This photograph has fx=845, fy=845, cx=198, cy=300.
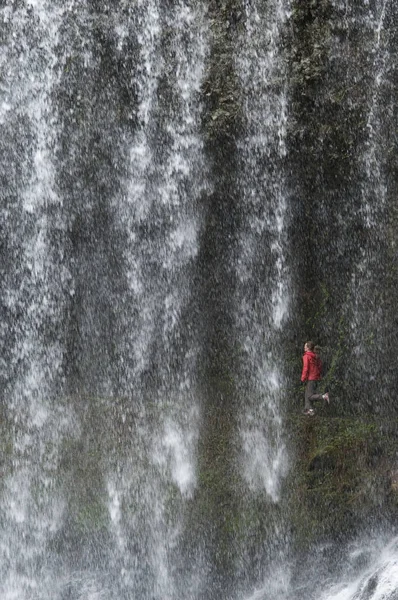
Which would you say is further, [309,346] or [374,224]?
[374,224]

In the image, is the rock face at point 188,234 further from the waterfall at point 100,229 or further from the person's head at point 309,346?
the person's head at point 309,346

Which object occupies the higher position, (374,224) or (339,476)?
(374,224)

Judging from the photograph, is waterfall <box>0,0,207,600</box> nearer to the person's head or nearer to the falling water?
the falling water

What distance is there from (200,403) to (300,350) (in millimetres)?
1270

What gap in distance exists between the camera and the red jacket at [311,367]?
888cm

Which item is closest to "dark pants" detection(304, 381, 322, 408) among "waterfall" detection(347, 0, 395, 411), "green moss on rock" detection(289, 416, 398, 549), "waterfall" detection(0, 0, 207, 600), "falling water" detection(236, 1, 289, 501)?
"green moss on rock" detection(289, 416, 398, 549)

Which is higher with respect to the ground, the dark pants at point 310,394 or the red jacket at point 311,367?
the red jacket at point 311,367

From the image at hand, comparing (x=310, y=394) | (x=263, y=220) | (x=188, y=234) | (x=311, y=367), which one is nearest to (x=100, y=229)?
(x=188, y=234)

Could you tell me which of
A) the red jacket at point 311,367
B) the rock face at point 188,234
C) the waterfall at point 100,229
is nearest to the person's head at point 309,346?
the red jacket at point 311,367

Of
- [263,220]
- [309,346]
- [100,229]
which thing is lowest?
[309,346]

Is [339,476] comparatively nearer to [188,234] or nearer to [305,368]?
[305,368]

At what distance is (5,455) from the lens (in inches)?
363

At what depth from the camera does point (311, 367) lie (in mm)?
8883

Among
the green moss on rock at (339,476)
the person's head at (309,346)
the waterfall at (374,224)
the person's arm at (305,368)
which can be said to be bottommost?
the green moss on rock at (339,476)
